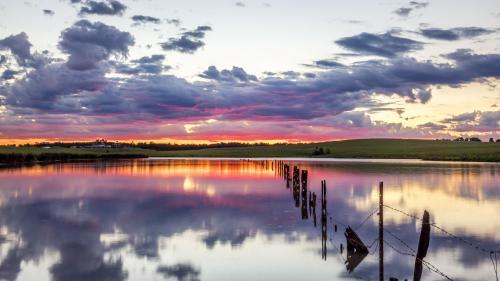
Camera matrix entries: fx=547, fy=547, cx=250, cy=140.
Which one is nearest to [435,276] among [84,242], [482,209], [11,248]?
[84,242]

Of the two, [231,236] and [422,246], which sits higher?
[422,246]

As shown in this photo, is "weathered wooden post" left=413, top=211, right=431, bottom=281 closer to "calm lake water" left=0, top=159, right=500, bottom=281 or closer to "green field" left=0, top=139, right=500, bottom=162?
"calm lake water" left=0, top=159, right=500, bottom=281

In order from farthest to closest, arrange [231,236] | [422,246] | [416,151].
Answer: [416,151]
[231,236]
[422,246]

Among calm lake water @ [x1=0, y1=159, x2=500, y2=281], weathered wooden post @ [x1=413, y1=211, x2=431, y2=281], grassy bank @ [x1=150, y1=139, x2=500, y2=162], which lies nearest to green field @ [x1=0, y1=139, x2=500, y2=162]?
grassy bank @ [x1=150, y1=139, x2=500, y2=162]

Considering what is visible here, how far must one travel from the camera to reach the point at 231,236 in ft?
83.9

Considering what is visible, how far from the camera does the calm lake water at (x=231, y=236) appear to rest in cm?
1842

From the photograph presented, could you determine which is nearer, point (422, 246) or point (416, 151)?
point (422, 246)

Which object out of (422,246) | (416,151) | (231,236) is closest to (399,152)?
(416,151)

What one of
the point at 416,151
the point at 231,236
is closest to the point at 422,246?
the point at 231,236

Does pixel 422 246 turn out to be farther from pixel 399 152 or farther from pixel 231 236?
pixel 399 152

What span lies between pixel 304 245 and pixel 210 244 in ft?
13.1

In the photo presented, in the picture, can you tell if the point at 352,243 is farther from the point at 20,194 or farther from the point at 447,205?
the point at 20,194

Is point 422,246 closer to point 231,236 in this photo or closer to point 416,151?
point 231,236

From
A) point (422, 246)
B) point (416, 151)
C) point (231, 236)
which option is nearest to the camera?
point (422, 246)
